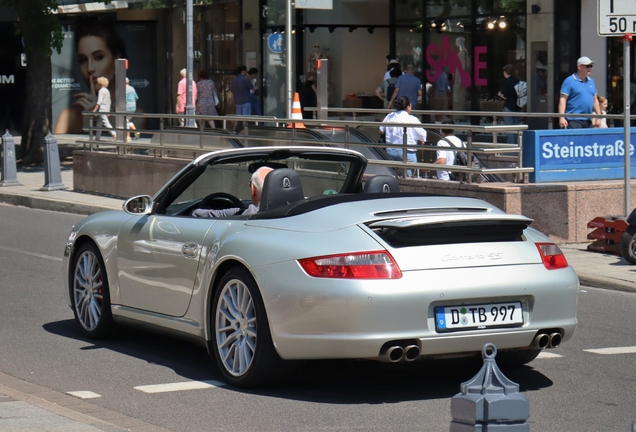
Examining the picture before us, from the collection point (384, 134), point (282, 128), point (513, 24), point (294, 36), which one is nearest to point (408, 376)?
point (384, 134)

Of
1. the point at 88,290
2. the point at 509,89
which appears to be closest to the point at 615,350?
the point at 88,290

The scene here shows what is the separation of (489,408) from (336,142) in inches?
464

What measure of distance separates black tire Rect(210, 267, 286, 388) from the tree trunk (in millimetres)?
19849

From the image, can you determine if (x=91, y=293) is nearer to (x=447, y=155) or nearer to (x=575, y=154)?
(x=447, y=155)

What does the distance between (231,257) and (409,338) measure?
122 cm

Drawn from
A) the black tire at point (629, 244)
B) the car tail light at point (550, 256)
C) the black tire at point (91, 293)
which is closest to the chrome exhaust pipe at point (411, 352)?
the car tail light at point (550, 256)

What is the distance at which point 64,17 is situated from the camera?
1469 inches

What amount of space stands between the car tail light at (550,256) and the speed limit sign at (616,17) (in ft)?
22.0

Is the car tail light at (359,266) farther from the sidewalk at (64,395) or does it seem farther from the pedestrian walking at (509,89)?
the pedestrian walking at (509,89)

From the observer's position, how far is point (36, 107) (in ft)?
84.2

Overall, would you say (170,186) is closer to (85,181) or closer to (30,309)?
(30,309)

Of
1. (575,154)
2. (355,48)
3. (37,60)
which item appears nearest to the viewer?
(575,154)

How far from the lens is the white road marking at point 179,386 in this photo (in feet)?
21.5

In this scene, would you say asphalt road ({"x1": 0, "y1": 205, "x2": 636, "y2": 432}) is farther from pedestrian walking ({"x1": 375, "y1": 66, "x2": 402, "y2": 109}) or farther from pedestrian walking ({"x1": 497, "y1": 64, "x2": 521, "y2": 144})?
pedestrian walking ({"x1": 375, "y1": 66, "x2": 402, "y2": 109})
